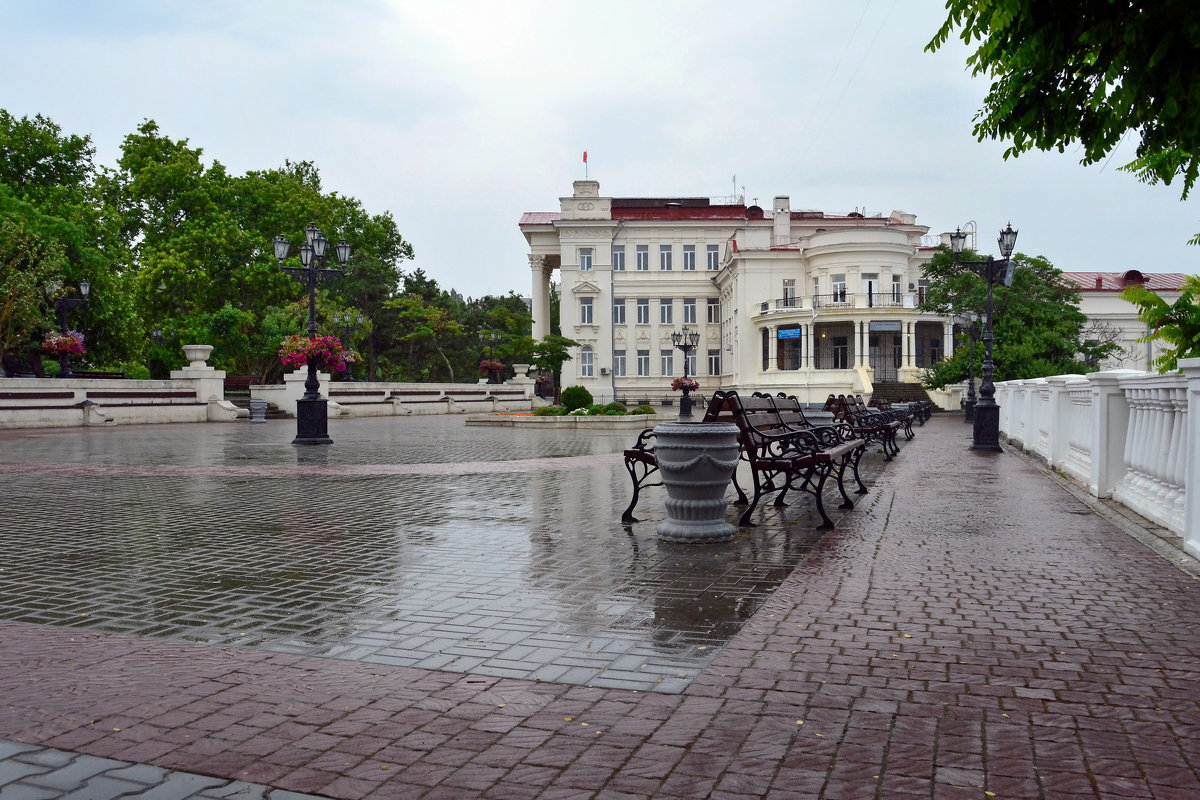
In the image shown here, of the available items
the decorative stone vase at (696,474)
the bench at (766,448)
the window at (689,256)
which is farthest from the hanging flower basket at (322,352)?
the window at (689,256)

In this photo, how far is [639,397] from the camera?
226 ft

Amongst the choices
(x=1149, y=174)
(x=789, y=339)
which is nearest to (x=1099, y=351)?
(x=789, y=339)

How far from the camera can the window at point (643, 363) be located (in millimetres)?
70625

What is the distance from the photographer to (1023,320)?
3959cm

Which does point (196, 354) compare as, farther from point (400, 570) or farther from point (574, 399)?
point (400, 570)

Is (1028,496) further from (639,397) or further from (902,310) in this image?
(639,397)

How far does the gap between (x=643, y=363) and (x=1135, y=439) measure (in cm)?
6153

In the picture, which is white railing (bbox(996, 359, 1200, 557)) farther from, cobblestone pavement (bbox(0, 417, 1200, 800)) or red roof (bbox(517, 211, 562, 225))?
red roof (bbox(517, 211, 562, 225))

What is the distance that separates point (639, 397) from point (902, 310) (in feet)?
65.0

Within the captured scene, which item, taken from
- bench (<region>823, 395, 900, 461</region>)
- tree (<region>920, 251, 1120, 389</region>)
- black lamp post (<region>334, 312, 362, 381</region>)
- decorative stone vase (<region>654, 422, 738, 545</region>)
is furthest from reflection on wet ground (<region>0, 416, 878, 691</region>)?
black lamp post (<region>334, 312, 362, 381</region>)

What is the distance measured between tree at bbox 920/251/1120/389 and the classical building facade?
12505 millimetres

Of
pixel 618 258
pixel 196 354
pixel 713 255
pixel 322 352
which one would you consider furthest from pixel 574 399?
pixel 713 255

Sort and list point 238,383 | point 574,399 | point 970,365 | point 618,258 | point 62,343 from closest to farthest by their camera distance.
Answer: point 62,343, point 574,399, point 970,365, point 238,383, point 618,258

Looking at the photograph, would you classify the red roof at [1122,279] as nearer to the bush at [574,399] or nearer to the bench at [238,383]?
the bush at [574,399]
